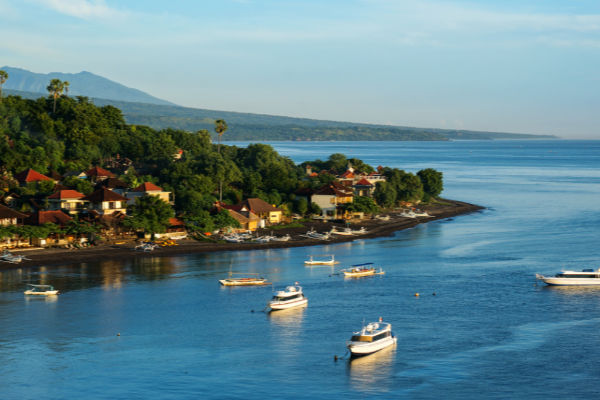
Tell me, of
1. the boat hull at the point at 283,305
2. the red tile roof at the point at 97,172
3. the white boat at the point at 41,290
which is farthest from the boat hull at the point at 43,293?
the red tile roof at the point at 97,172

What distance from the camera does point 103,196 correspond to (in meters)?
75.8

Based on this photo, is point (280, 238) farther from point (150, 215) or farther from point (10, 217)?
point (10, 217)

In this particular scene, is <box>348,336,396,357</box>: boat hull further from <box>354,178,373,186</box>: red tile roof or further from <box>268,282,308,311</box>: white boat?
<box>354,178,373,186</box>: red tile roof

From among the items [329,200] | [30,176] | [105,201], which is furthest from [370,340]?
[30,176]

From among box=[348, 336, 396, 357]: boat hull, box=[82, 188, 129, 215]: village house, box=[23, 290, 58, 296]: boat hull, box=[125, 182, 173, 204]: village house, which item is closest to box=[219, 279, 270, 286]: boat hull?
box=[23, 290, 58, 296]: boat hull

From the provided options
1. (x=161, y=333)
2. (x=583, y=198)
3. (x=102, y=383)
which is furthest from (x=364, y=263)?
(x=583, y=198)

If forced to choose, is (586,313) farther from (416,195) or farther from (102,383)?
(416,195)

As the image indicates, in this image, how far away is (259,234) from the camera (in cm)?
7981

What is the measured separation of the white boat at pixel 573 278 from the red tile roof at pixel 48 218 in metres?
43.8

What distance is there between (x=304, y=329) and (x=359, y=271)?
17865mm

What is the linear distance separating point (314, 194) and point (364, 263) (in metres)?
28.7

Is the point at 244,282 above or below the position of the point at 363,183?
below

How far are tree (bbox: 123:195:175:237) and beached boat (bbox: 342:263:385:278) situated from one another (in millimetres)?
21538

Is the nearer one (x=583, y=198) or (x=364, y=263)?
(x=364, y=263)
